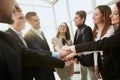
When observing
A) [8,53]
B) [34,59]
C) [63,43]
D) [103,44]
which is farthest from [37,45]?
[8,53]

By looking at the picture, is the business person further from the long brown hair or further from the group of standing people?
the long brown hair

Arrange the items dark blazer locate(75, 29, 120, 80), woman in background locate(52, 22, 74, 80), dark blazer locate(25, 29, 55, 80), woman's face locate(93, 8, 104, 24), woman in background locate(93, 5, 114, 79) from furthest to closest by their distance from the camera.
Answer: woman in background locate(52, 22, 74, 80), woman's face locate(93, 8, 104, 24), woman in background locate(93, 5, 114, 79), dark blazer locate(25, 29, 55, 80), dark blazer locate(75, 29, 120, 80)

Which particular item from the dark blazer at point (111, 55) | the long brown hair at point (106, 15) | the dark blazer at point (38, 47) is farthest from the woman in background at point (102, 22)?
the dark blazer at point (38, 47)

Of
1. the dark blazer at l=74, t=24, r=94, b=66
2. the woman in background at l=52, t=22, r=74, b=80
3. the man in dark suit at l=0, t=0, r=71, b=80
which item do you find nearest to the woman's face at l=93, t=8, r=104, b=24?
the dark blazer at l=74, t=24, r=94, b=66

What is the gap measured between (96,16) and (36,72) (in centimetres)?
110

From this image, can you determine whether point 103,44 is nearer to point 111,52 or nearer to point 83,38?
point 111,52

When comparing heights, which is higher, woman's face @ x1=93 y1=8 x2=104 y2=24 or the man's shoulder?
woman's face @ x1=93 y1=8 x2=104 y2=24

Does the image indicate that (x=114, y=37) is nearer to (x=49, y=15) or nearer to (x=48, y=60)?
(x=48, y=60)

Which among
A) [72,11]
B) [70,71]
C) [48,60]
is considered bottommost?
[70,71]

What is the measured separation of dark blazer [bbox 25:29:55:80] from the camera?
240 centimetres

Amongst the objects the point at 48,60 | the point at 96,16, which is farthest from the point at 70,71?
the point at 48,60

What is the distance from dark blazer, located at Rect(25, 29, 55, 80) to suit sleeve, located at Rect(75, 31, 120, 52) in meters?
0.44

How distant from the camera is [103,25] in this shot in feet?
8.73

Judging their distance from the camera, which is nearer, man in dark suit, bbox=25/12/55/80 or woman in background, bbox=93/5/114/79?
man in dark suit, bbox=25/12/55/80
